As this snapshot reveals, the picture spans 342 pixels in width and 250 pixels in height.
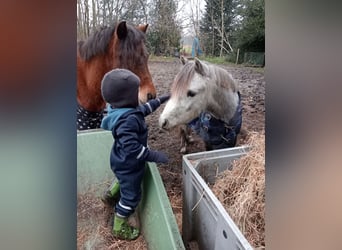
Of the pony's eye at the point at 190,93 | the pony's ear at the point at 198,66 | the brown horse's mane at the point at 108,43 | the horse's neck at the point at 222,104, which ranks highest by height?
the brown horse's mane at the point at 108,43

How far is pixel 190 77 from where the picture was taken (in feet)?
3.59

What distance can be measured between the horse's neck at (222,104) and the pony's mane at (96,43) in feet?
1.19

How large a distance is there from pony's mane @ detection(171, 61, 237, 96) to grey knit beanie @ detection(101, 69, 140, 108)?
4.7 inches

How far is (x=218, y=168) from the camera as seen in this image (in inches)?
Answer: 43.6

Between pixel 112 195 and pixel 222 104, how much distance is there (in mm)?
443

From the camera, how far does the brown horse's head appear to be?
1.09 meters

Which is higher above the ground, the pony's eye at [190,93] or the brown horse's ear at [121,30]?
the brown horse's ear at [121,30]

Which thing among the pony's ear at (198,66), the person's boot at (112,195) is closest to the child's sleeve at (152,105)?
the pony's ear at (198,66)

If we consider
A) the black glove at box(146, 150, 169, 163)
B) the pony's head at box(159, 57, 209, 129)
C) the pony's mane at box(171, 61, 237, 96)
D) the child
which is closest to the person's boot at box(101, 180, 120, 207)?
the child

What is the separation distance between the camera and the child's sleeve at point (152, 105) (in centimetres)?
108

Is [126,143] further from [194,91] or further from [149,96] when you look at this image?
[194,91]

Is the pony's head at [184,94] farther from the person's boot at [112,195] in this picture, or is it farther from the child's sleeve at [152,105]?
the person's boot at [112,195]

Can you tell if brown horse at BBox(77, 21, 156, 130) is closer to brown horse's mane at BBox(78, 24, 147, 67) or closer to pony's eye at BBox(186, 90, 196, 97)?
brown horse's mane at BBox(78, 24, 147, 67)

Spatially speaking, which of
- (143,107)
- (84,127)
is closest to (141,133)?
(143,107)
